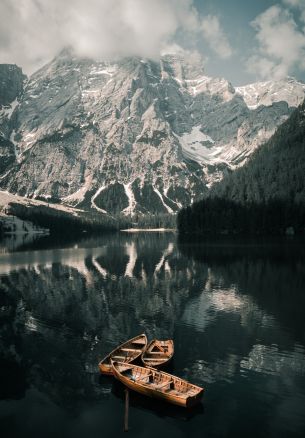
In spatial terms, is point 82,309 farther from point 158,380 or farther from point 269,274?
point 269,274

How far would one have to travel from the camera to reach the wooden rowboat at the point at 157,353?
142ft

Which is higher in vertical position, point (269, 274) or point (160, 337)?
point (269, 274)

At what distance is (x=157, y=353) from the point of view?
46031mm

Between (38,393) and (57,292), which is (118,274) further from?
(38,393)

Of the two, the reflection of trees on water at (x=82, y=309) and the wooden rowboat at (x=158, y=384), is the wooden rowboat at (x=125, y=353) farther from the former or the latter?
the reflection of trees on water at (x=82, y=309)

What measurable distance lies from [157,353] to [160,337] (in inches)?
377

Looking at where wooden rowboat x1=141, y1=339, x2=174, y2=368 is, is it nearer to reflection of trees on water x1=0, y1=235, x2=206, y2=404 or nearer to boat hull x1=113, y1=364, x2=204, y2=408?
boat hull x1=113, y1=364, x2=204, y2=408

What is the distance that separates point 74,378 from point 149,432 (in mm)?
13416

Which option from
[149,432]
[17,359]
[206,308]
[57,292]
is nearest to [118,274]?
[57,292]

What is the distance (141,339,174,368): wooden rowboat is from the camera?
4337 centimetres

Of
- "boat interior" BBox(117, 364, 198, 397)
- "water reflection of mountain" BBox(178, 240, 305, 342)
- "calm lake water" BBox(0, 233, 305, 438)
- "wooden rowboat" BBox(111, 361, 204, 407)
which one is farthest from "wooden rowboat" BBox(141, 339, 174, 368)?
"water reflection of mountain" BBox(178, 240, 305, 342)

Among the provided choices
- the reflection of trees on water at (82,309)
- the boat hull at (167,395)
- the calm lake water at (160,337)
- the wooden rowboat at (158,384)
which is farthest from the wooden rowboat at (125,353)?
the boat hull at (167,395)

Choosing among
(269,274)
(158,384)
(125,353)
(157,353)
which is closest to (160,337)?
(157,353)

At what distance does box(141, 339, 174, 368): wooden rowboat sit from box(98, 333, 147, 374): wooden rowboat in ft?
2.50
